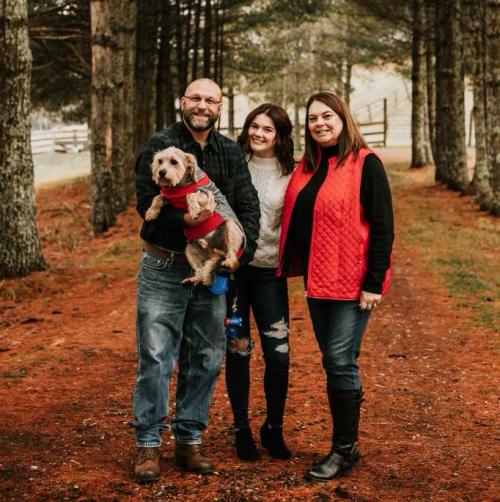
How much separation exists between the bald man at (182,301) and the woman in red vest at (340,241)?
1.22 feet

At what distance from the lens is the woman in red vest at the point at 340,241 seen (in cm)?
463

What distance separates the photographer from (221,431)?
5.69 m

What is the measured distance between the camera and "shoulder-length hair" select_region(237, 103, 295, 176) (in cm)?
499

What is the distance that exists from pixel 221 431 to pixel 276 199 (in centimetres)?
189

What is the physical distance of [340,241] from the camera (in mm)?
4648

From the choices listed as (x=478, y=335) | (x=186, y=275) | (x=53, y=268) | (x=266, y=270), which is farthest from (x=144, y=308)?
(x=53, y=268)

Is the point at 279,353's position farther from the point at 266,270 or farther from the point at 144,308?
the point at 144,308

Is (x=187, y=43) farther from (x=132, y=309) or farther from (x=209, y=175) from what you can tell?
(x=209, y=175)

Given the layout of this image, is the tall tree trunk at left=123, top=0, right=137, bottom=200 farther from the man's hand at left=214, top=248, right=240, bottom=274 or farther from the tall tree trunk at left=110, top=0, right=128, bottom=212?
the man's hand at left=214, top=248, right=240, bottom=274

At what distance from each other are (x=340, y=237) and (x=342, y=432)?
126cm

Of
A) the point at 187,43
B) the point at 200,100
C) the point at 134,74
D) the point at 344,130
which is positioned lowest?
the point at 344,130

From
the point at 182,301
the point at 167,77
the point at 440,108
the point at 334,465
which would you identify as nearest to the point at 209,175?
the point at 182,301

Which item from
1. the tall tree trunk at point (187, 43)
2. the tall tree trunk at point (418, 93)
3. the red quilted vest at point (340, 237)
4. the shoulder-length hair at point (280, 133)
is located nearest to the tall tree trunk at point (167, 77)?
the tall tree trunk at point (187, 43)

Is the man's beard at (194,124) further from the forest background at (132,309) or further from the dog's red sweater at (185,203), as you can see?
the forest background at (132,309)
